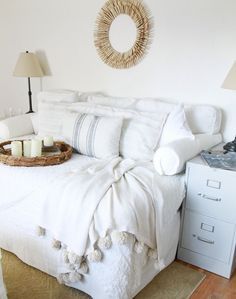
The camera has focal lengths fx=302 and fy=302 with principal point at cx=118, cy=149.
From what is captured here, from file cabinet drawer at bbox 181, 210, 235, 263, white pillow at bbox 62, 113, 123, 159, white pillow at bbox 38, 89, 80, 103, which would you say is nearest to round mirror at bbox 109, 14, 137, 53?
white pillow at bbox 38, 89, 80, 103

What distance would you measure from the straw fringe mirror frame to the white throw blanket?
4.26 feet

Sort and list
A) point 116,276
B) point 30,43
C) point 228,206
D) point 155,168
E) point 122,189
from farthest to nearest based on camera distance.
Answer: point 30,43, point 155,168, point 228,206, point 122,189, point 116,276

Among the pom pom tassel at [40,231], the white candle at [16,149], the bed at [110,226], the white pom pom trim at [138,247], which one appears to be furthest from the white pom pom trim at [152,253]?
the white candle at [16,149]

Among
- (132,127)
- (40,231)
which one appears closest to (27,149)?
(40,231)

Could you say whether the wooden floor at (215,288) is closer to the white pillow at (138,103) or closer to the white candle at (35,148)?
the white pillow at (138,103)

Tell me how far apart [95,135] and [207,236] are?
3.46 feet

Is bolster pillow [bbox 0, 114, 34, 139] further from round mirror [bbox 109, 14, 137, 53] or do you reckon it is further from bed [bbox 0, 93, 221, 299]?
round mirror [bbox 109, 14, 137, 53]

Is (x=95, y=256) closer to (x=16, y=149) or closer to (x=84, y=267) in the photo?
(x=84, y=267)

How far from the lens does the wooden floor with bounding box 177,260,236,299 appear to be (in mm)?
1761

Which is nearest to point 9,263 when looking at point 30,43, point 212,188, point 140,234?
point 140,234

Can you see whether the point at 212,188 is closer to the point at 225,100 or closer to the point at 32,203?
the point at 225,100

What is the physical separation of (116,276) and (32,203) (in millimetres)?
677

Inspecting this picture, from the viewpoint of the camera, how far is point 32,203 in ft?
6.01

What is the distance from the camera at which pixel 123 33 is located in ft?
8.87
